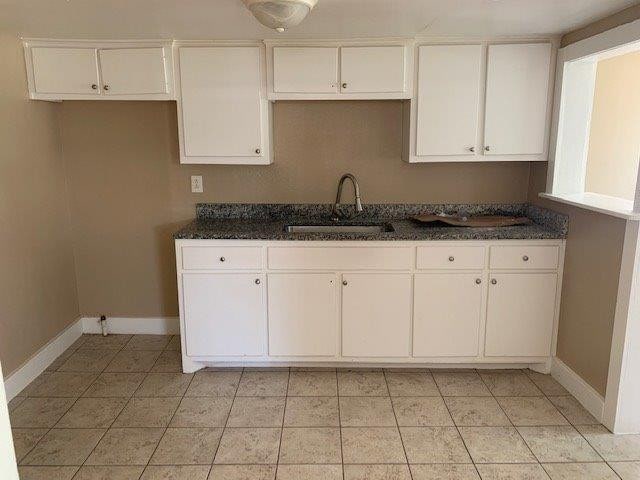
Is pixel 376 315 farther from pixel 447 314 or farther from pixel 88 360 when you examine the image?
pixel 88 360

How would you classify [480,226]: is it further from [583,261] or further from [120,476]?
[120,476]

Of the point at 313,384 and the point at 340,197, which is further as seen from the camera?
the point at 340,197

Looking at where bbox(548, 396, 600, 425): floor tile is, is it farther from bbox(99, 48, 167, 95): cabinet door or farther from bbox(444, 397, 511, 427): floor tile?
bbox(99, 48, 167, 95): cabinet door

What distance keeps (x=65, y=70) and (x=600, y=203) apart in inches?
121

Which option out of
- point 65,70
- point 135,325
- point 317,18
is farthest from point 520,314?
point 65,70

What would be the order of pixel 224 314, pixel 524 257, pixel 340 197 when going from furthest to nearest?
pixel 340 197, pixel 224 314, pixel 524 257

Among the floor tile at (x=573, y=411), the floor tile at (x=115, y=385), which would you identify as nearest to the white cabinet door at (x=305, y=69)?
the floor tile at (x=115, y=385)

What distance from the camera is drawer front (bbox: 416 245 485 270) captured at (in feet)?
8.97

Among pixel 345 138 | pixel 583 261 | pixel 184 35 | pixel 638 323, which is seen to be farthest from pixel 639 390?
pixel 184 35

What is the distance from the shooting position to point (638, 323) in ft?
7.26

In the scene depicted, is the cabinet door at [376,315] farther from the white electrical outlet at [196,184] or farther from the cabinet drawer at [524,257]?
the white electrical outlet at [196,184]

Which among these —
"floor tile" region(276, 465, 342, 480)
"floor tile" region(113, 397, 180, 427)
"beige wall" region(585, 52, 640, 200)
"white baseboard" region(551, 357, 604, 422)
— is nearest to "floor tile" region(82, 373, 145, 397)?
"floor tile" region(113, 397, 180, 427)

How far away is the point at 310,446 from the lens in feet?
7.33

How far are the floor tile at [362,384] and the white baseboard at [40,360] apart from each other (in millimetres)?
1828
